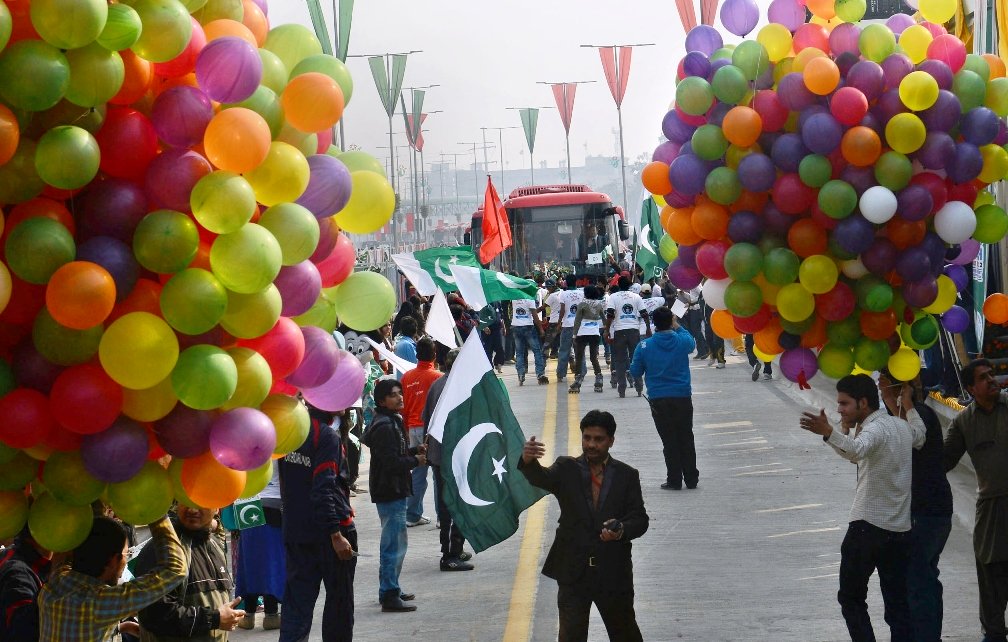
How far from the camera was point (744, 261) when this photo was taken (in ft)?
26.2

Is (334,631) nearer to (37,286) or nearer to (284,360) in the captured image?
(284,360)

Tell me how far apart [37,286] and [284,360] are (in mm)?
891

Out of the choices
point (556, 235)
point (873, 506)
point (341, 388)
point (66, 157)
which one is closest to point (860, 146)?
point (873, 506)

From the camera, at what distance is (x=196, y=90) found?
15.1 feet

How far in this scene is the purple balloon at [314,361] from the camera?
16.9 feet

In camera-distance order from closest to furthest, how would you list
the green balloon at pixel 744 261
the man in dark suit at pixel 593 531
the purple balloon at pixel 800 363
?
the man in dark suit at pixel 593 531 < the green balloon at pixel 744 261 < the purple balloon at pixel 800 363

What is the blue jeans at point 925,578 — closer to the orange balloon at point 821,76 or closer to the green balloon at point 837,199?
the green balloon at point 837,199

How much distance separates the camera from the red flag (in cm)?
2170

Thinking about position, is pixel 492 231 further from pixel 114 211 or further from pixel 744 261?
pixel 114 211

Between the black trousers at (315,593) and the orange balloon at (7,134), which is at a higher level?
the orange balloon at (7,134)

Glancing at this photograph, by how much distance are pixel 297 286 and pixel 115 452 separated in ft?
2.80

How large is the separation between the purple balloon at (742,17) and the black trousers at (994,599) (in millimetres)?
3452

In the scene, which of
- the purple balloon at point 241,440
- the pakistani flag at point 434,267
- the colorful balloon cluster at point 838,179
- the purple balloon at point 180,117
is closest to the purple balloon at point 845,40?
the colorful balloon cluster at point 838,179

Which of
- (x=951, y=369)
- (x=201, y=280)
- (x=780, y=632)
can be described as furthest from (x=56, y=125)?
(x=951, y=369)
